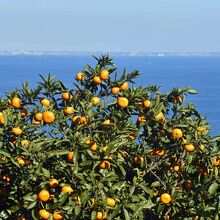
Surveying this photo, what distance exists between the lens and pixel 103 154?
4473 millimetres

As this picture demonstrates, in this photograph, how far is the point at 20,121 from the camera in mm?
4863

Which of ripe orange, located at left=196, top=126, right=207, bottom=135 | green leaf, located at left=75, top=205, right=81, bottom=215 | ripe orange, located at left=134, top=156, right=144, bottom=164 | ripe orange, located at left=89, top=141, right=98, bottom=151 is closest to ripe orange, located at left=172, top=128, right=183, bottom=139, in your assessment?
ripe orange, located at left=196, top=126, right=207, bottom=135

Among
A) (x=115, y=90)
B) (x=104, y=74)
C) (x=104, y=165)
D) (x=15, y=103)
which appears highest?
(x=104, y=74)

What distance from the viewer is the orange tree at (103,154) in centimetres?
445

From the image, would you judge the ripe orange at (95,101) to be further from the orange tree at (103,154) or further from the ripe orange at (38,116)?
the ripe orange at (38,116)

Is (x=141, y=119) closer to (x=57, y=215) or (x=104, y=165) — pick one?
(x=104, y=165)

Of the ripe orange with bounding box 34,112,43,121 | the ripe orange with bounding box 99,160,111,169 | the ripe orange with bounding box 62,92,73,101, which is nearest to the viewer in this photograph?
the ripe orange with bounding box 99,160,111,169

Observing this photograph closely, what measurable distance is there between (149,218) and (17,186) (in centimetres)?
170

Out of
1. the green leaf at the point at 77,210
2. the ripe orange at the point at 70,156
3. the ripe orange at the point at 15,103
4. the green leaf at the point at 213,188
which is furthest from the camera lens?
the ripe orange at the point at 15,103

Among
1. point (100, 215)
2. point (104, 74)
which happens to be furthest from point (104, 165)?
point (104, 74)

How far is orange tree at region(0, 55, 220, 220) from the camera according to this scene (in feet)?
14.6

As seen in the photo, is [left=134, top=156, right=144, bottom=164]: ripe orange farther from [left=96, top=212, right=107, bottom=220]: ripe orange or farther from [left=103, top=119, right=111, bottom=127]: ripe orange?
[left=96, top=212, right=107, bottom=220]: ripe orange

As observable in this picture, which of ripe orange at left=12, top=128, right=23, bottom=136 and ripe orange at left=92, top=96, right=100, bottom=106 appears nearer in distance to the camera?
ripe orange at left=12, top=128, right=23, bottom=136

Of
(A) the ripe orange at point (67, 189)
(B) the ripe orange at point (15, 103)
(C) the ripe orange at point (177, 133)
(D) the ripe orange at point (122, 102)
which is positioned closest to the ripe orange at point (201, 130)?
(C) the ripe orange at point (177, 133)
